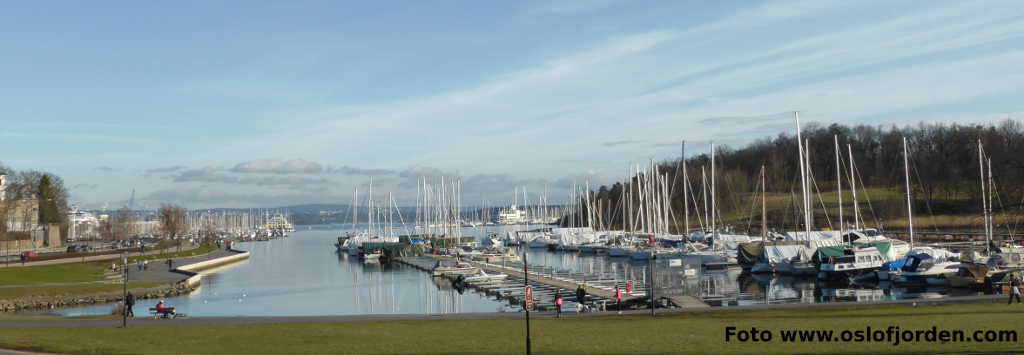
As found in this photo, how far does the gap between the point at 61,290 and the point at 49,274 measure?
13.0m

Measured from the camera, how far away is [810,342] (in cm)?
2486

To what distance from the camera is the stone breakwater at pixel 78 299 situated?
57.2m

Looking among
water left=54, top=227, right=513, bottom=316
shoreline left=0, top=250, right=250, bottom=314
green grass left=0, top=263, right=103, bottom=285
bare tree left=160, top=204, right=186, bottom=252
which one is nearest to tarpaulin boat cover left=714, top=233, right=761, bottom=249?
water left=54, top=227, right=513, bottom=316

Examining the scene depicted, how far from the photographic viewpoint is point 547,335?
3002 centimetres

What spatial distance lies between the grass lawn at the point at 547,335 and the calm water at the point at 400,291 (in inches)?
553

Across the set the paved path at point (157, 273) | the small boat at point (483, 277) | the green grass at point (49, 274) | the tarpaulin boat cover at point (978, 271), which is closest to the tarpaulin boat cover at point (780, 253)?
the tarpaulin boat cover at point (978, 271)

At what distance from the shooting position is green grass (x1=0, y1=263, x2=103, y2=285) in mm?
68644

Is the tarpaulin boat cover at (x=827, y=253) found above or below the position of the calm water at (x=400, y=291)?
above

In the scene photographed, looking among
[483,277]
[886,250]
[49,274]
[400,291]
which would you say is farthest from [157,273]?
[886,250]

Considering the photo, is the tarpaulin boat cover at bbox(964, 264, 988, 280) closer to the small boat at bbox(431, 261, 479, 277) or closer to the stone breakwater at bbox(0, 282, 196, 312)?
the small boat at bbox(431, 261, 479, 277)

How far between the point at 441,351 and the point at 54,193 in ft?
428

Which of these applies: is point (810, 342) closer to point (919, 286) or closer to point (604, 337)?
point (604, 337)

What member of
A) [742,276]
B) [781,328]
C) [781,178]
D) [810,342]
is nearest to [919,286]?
[742,276]

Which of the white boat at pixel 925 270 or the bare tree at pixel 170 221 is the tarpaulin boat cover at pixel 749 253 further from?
the bare tree at pixel 170 221
